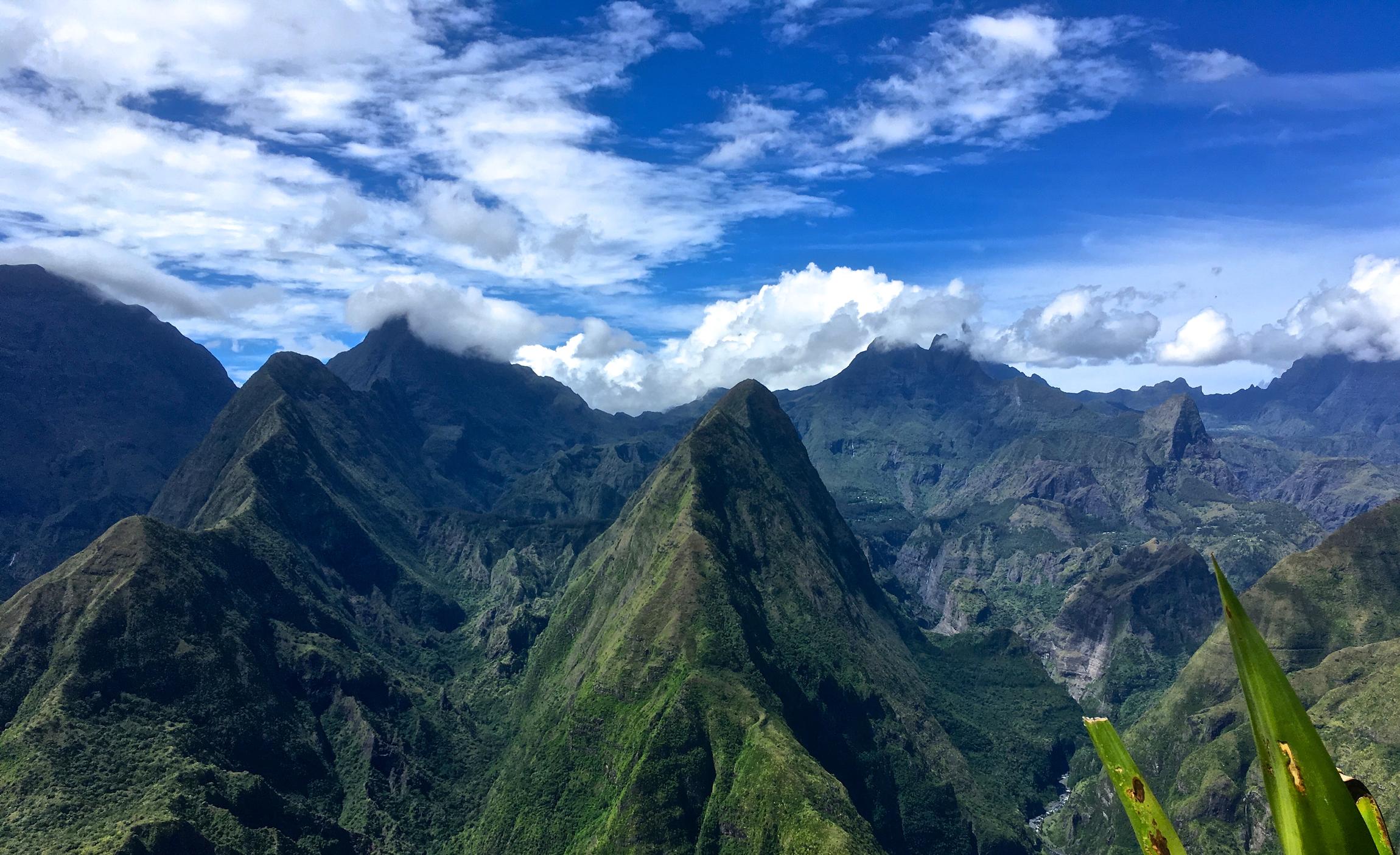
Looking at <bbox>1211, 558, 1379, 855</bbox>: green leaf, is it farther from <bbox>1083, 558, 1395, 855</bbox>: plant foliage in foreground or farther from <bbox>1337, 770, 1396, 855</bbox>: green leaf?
<bbox>1337, 770, 1396, 855</bbox>: green leaf

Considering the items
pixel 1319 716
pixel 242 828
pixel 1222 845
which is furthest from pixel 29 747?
pixel 1319 716

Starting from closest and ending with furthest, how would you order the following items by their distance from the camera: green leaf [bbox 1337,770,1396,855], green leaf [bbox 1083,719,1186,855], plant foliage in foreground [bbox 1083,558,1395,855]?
plant foliage in foreground [bbox 1083,558,1395,855]
green leaf [bbox 1337,770,1396,855]
green leaf [bbox 1083,719,1186,855]

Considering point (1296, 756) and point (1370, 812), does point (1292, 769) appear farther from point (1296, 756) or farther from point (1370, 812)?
point (1370, 812)

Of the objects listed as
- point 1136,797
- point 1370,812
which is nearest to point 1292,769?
point 1370,812

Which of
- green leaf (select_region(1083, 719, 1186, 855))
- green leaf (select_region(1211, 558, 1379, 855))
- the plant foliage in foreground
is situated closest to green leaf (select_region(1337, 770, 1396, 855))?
the plant foliage in foreground

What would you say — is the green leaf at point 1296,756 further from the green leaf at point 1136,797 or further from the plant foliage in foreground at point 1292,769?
the green leaf at point 1136,797

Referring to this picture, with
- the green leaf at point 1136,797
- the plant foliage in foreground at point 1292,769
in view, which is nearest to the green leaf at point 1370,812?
the plant foliage in foreground at point 1292,769
